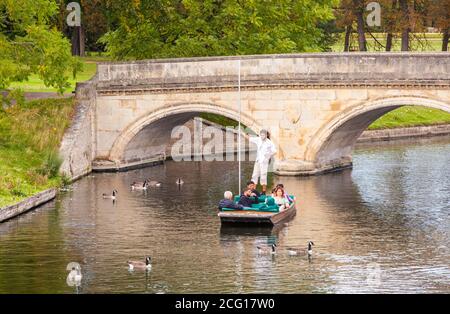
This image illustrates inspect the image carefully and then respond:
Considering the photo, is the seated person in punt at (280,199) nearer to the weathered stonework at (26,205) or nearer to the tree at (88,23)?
the weathered stonework at (26,205)

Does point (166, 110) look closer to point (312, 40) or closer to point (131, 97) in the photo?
point (131, 97)

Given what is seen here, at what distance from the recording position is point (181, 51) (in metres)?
70.5

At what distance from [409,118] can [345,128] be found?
2438 centimetres

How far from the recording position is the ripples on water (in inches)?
1484

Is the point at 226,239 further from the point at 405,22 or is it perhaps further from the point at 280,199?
the point at 405,22

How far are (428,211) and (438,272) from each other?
37.0ft

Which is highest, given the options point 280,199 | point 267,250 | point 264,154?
point 264,154

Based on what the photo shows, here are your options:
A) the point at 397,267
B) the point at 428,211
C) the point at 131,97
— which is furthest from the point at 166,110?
the point at 397,267

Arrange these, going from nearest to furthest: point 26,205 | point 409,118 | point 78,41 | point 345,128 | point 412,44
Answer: point 26,205 → point 345,128 → point 409,118 → point 78,41 → point 412,44

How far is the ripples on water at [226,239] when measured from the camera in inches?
1484

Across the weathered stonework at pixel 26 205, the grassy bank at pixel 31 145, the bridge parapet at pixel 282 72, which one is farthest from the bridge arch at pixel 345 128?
the weathered stonework at pixel 26 205

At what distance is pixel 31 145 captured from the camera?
190 ft

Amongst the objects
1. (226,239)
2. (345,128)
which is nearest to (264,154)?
(345,128)

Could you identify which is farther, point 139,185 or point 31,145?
point 31,145
